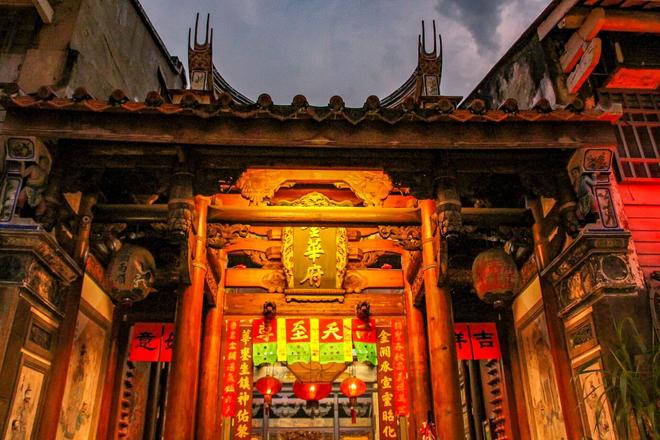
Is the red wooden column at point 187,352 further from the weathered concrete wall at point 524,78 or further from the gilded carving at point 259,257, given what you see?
the weathered concrete wall at point 524,78

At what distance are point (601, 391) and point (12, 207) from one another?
22.5 feet

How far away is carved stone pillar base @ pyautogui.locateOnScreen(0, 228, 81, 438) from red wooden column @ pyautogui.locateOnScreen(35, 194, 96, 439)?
7cm

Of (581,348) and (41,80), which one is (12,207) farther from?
(581,348)

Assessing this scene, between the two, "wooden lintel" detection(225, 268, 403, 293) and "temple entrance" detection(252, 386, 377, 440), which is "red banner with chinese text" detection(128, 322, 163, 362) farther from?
"temple entrance" detection(252, 386, 377, 440)

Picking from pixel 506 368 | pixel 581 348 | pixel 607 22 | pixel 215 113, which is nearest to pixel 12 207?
pixel 215 113

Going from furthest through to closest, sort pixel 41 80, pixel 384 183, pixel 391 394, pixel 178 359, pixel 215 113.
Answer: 1. pixel 391 394
2. pixel 384 183
3. pixel 41 80
4. pixel 178 359
5. pixel 215 113

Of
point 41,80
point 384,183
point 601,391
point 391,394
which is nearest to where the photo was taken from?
point 601,391

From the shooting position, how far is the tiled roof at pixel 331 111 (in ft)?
21.3

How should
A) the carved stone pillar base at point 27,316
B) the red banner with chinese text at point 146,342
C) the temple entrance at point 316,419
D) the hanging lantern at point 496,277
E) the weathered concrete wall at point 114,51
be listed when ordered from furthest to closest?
the temple entrance at point 316,419 < the red banner with chinese text at point 146,342 < the weathered concrete wall at point 114,51 < the hanging lantern at point 496,277 < the carved stone pillar base at point 27,316

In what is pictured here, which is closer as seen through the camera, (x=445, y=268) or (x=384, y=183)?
(x=445, y=268)

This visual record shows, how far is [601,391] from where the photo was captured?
597cm

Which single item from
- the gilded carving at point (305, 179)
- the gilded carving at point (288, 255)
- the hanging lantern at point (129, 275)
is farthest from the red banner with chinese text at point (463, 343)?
the hanging lantern at point (129, 275)

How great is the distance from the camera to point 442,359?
23.4 feet

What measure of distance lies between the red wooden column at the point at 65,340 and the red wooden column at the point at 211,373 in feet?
11.3
